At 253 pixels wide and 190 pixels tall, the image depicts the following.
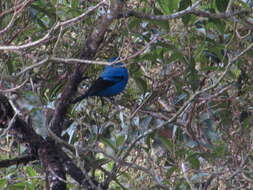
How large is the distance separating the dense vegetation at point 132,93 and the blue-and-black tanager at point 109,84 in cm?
11

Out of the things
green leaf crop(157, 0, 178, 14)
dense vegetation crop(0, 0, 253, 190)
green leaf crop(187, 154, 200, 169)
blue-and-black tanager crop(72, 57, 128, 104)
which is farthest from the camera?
blue-and-black tanager crop(72, 57, 128, 104)

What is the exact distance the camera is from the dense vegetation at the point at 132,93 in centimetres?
236

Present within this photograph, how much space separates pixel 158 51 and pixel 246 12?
0.48m

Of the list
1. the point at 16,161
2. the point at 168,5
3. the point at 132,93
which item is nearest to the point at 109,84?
the point at 132,93

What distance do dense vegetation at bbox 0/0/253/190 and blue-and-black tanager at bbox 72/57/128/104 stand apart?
0.11 metres

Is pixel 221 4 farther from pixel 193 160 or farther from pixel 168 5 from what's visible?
pixel 193 160

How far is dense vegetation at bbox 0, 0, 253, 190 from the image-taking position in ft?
7.75

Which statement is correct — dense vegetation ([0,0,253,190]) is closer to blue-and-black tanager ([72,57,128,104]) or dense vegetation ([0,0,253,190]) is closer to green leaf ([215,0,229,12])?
green leaf ([215,0,229,12])

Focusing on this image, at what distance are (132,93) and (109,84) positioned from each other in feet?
2.82

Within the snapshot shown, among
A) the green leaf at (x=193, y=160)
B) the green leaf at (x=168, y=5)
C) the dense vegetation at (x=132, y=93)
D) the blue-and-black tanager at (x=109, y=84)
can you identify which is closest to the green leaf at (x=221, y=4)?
the dense vegetation at (x=132, y=93)

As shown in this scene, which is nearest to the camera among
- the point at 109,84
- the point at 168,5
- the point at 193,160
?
the point at 168,5

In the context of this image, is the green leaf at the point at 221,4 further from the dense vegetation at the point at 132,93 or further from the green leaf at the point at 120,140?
the green leaf at the point at 120,140

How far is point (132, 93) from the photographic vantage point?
3.31 meters

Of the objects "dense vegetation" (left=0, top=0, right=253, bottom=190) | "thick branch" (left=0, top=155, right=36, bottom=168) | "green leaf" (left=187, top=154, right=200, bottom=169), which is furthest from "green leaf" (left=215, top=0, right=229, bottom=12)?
"thick branch" (left=0, top=155, right=36, bottom=168)
